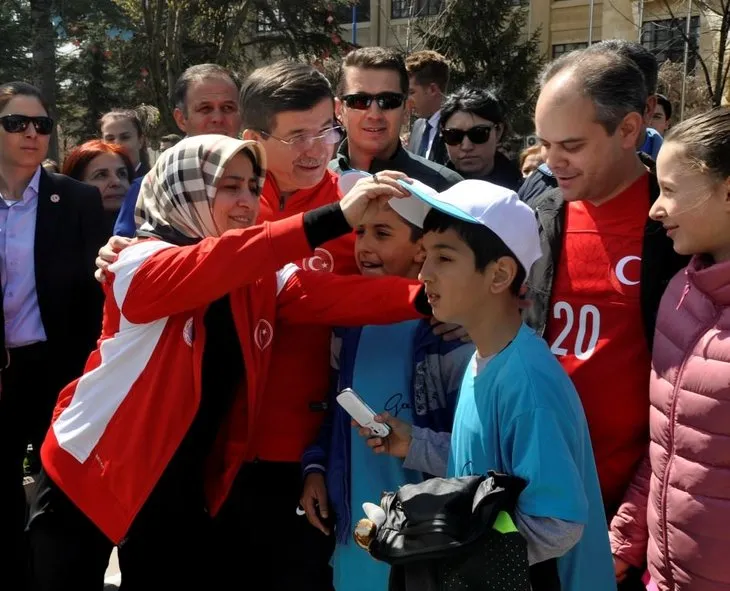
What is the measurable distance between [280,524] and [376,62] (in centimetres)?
199

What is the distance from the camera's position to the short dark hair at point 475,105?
14.2 feet

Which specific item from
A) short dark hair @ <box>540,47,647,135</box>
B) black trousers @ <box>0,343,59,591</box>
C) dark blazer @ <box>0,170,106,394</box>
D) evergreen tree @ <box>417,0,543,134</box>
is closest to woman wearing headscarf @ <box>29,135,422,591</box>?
short dark hair @ <box>540,47,647,135</box>

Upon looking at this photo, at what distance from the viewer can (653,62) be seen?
3203 millimetres

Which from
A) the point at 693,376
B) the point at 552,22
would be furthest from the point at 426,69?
the point at 552,22

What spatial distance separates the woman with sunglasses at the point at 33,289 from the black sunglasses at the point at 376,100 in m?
1.56

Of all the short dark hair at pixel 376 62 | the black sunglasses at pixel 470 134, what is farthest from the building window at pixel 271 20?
the short dark hair at pixel 376 62

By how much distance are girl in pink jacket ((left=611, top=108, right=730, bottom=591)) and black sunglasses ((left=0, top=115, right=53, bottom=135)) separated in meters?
3.26

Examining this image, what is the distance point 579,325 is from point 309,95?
50.7 inches

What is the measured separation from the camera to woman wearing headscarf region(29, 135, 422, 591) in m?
2.26

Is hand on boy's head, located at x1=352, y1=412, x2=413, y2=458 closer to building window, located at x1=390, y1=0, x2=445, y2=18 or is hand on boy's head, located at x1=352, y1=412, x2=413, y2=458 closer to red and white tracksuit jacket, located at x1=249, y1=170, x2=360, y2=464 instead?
red and white tracksuit jacket, located at x1=249, y1=170, x2=360, y2=464

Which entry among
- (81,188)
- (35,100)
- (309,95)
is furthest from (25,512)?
(309,95)

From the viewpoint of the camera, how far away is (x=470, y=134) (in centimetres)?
432

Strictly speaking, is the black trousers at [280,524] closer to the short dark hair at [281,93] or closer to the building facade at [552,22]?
the short dark hair at [281,93]

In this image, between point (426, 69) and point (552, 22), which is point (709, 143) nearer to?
point (426, 69)
